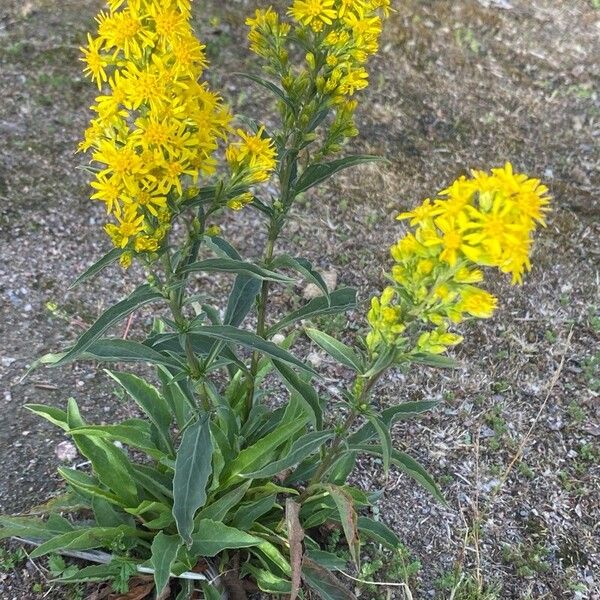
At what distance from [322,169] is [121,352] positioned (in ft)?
2.46

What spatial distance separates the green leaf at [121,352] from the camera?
182cm

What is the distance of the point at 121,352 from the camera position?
1.83 meters

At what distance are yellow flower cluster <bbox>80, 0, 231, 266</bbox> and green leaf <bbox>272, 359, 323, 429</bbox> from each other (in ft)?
1.60

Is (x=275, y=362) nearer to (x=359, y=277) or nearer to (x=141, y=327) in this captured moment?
(x=141, y=327)

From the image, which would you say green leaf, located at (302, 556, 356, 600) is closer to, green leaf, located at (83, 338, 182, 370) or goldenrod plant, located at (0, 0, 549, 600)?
goldenrod plant, located at (0, 0, 549, 600)

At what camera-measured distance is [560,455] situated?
3160mm

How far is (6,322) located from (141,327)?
1.93 ft

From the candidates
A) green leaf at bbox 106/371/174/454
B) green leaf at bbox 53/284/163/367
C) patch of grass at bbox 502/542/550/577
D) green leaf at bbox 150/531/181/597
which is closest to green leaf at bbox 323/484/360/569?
green leaf at bbox 150/531/181/597

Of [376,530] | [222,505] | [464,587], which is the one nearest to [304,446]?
[222,505]

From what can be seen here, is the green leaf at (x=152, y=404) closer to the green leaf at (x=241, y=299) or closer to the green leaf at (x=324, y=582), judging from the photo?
the green leaf at (x=241, y=299)

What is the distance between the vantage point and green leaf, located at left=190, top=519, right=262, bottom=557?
6.88ft

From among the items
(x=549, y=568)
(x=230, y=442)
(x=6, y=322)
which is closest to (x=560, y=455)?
(x=549, y=568)

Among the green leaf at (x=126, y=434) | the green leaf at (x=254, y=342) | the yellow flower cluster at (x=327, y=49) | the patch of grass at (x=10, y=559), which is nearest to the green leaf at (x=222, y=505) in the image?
the green leaf at (x=126, y=434)

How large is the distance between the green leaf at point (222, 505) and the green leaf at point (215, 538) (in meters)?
0.05
